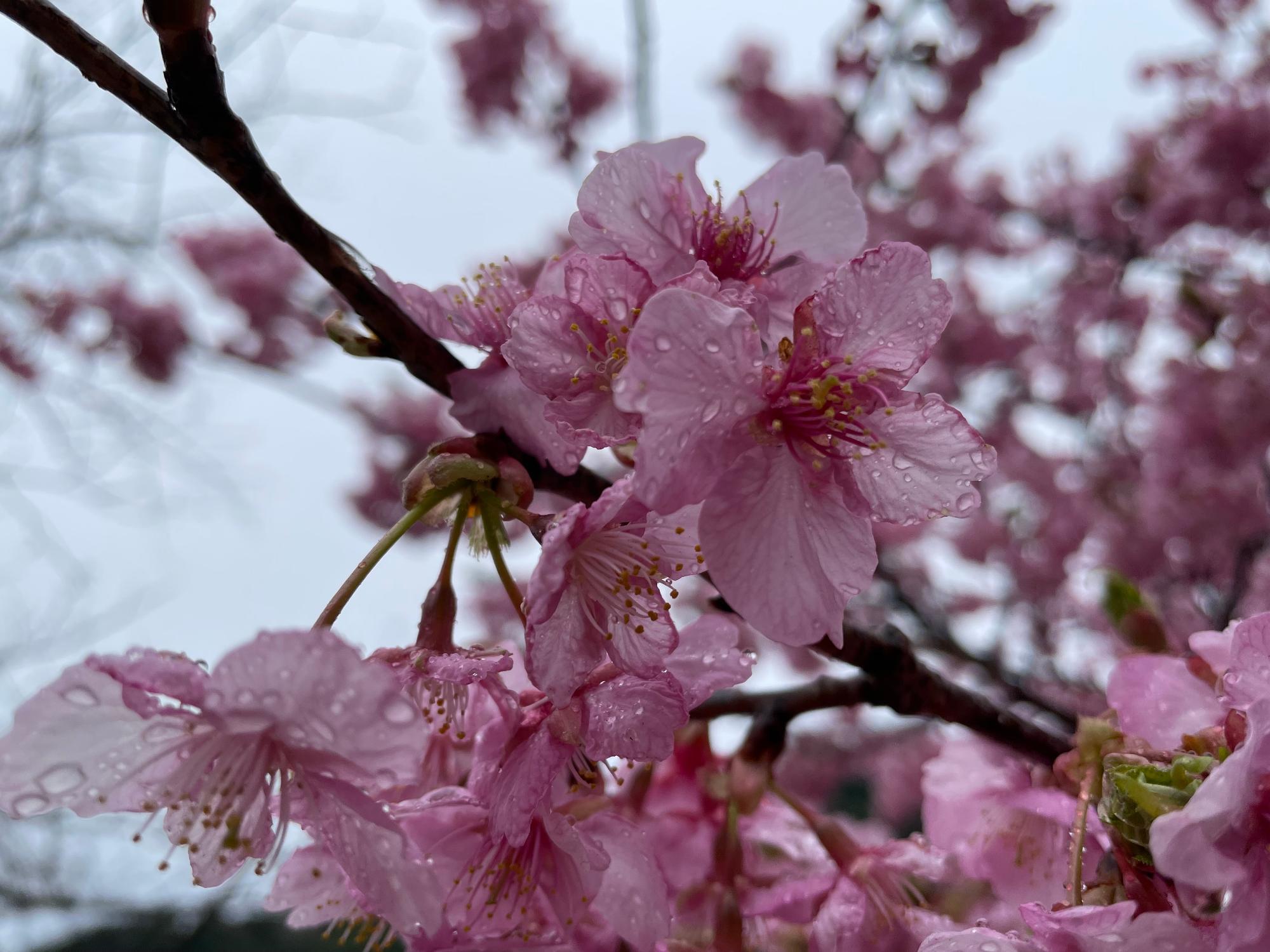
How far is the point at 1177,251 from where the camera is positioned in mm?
3338

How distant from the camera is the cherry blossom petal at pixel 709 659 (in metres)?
0.65

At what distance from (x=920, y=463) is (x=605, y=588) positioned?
0.23 meters

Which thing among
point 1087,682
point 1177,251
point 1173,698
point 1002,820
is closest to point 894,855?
point 1002,820

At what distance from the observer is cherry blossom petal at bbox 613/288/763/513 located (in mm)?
482

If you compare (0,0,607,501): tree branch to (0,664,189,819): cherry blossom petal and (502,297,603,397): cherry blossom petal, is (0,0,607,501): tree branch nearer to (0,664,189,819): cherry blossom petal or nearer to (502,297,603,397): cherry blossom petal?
(502,297,603,397): cherry blossom petal

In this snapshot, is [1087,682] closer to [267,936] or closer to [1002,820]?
[1002,820]

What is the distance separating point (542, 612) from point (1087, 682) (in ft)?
8.73

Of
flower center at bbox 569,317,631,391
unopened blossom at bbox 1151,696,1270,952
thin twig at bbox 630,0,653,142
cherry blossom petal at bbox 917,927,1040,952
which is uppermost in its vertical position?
thin twig at bbox 630,0,653,142

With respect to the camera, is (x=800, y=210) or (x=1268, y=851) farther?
(x=800, y=210)

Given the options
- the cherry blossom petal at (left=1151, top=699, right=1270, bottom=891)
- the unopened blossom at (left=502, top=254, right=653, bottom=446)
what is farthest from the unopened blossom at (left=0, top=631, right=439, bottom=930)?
the cherry blossom petal at (left=1151, top=699, right=1270, bottom=891)

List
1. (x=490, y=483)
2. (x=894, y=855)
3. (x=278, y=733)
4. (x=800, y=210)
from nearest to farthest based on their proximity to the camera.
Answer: (x=278, y=733) → (x=490, y=483) → (x=800, y=210) → (x=894, y=855)

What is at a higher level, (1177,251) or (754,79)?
(754,79)

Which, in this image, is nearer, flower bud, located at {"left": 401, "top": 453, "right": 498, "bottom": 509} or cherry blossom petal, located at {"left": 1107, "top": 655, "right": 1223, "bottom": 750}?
flower bud, located at {"left": 401, "top": 453, "right": 498, "bottom": 509}

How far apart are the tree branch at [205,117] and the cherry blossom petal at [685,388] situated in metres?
0.17
